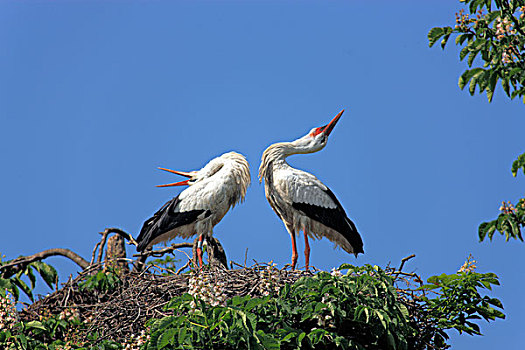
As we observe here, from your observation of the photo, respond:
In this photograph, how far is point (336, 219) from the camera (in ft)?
30.5

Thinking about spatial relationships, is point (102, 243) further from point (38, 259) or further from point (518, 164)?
→ point (518, 164)

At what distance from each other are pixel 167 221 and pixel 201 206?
1.46 feet

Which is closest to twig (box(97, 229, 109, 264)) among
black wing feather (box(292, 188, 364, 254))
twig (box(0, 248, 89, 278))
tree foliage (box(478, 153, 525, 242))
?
twig (box(0, 248, 89, 278))

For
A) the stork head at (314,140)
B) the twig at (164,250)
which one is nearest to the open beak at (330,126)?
the stork head at (314,140)

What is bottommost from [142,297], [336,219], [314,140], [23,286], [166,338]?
A: [166,338]

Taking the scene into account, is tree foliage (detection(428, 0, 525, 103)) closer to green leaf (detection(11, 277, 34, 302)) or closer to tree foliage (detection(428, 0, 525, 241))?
tree foliage (detection(428, 0, 525, 241))

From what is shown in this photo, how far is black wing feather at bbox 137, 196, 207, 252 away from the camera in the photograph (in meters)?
9.35

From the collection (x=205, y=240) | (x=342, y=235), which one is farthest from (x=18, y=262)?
(x=342, y=235)

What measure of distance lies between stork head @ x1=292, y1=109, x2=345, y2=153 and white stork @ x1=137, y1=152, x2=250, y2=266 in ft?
2.15

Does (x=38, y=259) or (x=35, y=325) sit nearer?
(x=35, y=325)

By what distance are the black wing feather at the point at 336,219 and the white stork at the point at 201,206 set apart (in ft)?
2.53

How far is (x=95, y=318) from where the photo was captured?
774 centimetres

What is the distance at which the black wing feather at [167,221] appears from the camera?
9.35 meters

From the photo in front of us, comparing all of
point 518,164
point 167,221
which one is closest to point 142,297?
point 167,221
